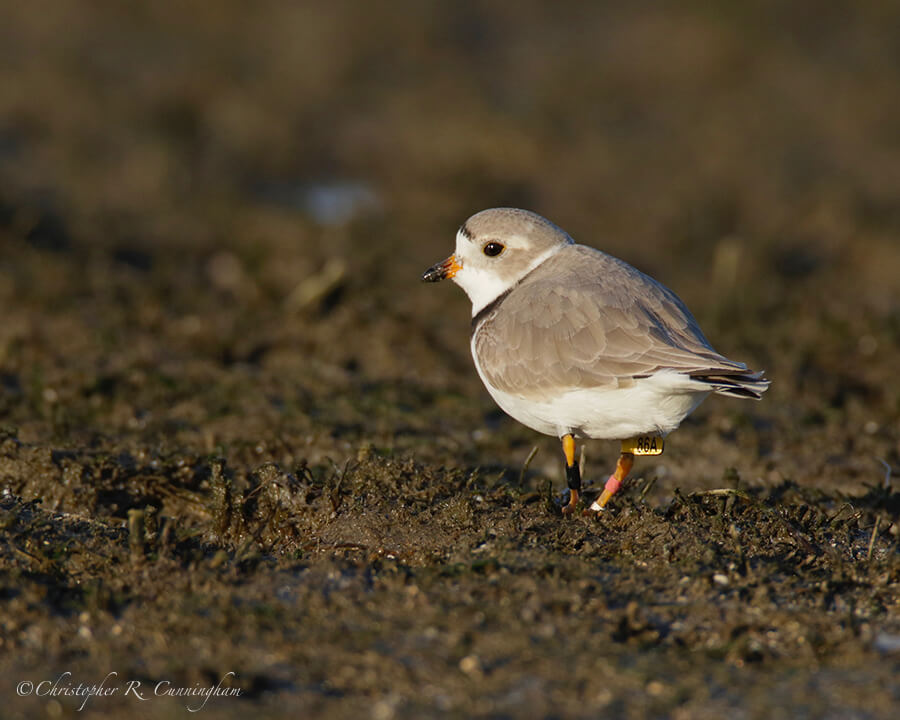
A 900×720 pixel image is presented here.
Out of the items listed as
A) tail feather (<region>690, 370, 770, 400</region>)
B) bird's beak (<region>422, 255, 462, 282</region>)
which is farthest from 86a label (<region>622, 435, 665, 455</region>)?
bird's beak (<region>422, 255, 462, 282</region>)

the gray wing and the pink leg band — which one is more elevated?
the gray wing

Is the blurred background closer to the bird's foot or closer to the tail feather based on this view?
the bird's foot

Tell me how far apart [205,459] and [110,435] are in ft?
3.34

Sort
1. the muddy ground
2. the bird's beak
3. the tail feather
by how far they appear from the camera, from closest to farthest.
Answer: the muddy ground < the tail feather < the bird's beak

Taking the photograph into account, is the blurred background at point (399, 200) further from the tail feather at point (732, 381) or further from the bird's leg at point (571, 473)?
the tail feather at point (732, 381)

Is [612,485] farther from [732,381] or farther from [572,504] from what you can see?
[732,381]

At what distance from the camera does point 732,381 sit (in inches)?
179

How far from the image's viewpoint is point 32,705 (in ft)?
11.9

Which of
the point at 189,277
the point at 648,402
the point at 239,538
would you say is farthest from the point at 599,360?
the point at 189,277

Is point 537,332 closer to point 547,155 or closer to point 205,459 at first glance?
point 205,459

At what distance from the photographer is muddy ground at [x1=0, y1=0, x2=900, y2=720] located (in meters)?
3.99

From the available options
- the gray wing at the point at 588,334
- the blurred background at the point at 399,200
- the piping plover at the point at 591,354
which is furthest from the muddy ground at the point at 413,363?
the gray wing at the point at 588,334

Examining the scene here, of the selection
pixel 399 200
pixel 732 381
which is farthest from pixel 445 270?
pixel 399 200

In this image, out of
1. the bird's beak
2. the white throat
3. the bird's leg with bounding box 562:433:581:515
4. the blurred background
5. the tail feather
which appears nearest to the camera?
the tail feather
